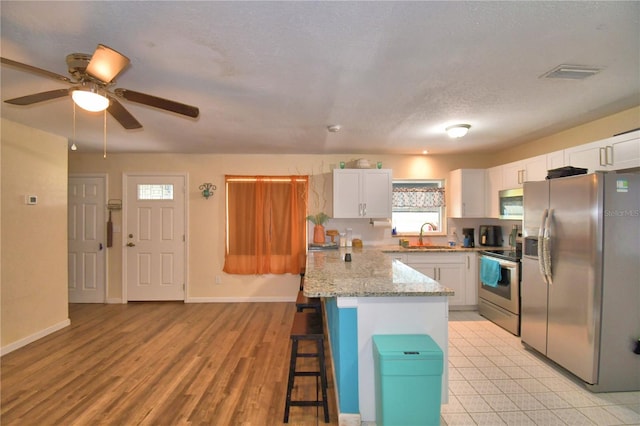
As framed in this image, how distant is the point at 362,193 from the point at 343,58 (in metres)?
2.66

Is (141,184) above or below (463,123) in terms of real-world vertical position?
below

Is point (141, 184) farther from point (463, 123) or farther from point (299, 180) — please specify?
point (463, 123)

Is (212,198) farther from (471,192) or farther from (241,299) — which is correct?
(471,192)

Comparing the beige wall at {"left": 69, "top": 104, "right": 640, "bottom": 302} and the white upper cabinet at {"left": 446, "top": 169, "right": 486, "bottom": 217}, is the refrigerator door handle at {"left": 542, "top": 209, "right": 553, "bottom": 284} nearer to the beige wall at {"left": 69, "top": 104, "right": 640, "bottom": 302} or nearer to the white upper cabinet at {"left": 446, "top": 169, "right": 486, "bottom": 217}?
the white upper cabinet at {"left": 446, "top": 169, "right": 486, "bottom": 217}

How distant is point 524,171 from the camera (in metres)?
3.52

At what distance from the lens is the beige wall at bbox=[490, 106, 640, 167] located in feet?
8.82

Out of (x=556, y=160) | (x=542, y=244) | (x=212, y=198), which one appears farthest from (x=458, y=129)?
(x=212, y=198)

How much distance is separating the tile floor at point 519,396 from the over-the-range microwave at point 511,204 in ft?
5.41

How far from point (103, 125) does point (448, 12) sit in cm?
355

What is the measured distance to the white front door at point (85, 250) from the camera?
4504 mm

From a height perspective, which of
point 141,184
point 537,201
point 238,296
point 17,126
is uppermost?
point 17,126

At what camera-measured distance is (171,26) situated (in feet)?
4.87

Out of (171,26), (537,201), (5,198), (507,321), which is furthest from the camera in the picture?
(507,321)

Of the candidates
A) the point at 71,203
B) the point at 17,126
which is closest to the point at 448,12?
the point at 17,126
